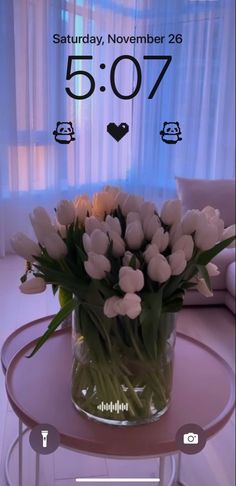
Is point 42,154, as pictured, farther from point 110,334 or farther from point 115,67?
point 110,334

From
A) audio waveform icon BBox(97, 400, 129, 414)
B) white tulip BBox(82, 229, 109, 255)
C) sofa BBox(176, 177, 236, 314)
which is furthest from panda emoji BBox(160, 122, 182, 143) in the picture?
sofa BBox(176, 177, 236, 314)

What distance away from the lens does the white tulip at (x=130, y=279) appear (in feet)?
1.78

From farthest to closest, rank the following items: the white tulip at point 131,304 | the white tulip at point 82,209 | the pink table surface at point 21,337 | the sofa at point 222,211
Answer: the sofa at point 222,211
the pink table surface at point 21,337
the white tulip at point 82,209
the white tulip at point 131,304

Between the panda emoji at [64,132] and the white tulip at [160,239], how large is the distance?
22 cm

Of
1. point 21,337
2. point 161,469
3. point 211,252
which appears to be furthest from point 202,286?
point 21,337

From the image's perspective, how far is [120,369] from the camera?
67cm

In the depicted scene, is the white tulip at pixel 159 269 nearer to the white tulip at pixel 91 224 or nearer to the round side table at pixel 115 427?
the white tulip at pixel 91 224

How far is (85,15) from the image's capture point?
64 centimetres

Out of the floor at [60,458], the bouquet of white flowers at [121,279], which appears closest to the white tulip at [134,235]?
the bouquet of white flowers at [121,279]

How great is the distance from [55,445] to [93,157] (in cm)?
41

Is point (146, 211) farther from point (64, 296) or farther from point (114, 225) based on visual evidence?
point (64, 296)

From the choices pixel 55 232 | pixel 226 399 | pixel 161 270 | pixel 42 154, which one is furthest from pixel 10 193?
pixel 226 399

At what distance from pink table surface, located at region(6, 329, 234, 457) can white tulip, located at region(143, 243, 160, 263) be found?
27 centimetres

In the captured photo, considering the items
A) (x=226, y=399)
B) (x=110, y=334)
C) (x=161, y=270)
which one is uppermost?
(x=161, y=270)
